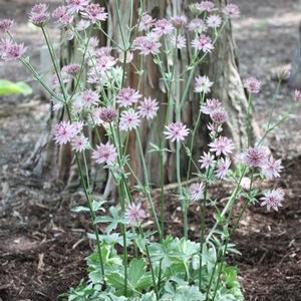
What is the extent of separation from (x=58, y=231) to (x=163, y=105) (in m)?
0.66

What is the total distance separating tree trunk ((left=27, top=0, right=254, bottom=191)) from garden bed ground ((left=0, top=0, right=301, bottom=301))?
0.11 meters

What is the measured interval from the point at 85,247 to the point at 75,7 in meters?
1.20

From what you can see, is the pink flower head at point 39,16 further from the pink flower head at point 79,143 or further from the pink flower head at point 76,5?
the pink flower head at point 79,143

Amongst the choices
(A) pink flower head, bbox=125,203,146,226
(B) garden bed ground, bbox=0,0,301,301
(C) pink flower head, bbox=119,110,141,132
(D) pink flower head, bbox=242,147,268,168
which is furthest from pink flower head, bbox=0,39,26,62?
(B) garden bed ground, bbox=0,0,301,301

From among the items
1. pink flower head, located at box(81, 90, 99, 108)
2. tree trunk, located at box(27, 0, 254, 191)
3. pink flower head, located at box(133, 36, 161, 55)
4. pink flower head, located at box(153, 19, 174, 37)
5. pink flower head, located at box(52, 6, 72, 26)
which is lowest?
tree trunk, located at box(27, 0, 254, 191)

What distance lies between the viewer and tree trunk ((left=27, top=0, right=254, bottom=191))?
2.89 metres

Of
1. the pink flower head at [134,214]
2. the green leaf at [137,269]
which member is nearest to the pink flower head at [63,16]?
the pink flower head at [134,214]

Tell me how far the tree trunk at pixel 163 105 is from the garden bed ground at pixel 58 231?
0.35 ft

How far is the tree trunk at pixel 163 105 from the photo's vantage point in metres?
2.89

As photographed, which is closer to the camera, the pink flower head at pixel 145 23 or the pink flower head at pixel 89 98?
the pink flower head at pixel 89 98

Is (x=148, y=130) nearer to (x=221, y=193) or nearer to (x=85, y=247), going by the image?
(x=221, y=193)

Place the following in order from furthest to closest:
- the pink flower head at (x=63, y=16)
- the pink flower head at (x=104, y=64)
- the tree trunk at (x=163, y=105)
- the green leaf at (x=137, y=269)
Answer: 1. the tree trunk at (x=163, y=105)
2. the green leaf at (x=137, y=269)
3. the pink flower head at (x=104, y=64)
4. the pink flower head at (x=63, y=16)

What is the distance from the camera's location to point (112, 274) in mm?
1951

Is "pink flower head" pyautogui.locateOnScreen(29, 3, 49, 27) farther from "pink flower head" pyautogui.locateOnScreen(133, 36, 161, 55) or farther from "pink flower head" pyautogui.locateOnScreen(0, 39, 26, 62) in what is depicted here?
"pink flower head" pyautogui.locateOnScreen(133, 36, 161, 55)
